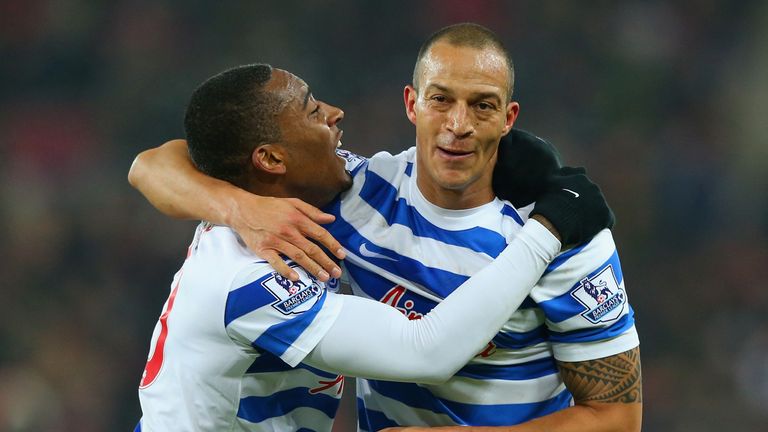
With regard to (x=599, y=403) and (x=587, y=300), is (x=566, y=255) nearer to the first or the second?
(x=587, y=300)

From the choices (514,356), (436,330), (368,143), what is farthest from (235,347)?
(368,143)

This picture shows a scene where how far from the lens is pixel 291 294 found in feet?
7.92

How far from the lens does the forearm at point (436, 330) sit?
7.79 ft

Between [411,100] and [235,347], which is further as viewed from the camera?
[411,100]

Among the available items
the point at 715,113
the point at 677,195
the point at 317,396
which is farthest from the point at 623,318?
the point at 715,113

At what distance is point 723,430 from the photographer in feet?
19.9

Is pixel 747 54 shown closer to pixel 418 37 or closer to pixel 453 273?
pixel 418 37

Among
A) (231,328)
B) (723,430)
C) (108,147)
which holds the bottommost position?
(723,430)

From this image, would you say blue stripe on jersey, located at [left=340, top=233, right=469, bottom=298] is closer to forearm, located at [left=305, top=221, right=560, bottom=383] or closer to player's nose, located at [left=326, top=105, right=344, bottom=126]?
forearm, located at [left=305, top=221, right=560, bottom=383]

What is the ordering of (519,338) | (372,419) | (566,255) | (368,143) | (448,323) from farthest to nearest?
(368,143) < (372,419) < (519,338) < (566,255) < (448,323)

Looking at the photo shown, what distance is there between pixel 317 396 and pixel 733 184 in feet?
16.3

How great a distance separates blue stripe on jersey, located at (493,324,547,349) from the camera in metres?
2.59

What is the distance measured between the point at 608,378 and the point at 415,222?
26.1 inches

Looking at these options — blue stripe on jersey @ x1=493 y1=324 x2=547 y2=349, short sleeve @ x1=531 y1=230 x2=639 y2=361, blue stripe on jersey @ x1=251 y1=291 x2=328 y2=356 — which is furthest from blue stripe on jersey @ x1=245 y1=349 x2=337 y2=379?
short sleeve @ x1=531 y1=230 x2=639 y2=361
